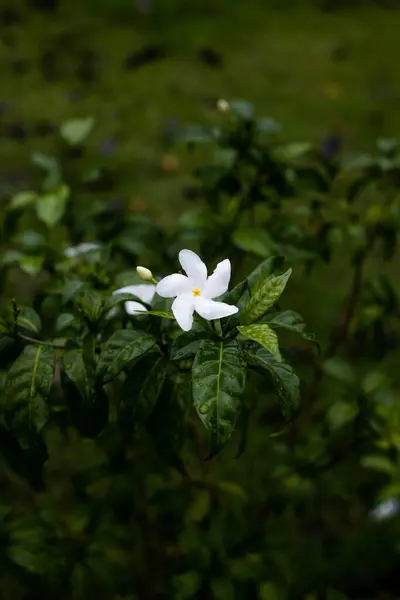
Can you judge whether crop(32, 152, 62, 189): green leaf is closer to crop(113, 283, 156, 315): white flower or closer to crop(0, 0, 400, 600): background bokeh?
crop(0, 0, 400, 600): background bokeh

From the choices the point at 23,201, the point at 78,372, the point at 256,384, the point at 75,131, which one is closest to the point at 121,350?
the point at 78,372

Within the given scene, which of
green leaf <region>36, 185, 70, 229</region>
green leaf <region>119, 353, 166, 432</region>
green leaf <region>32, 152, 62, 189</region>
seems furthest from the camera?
green leaf <region>32, 152, 62, 189</region>

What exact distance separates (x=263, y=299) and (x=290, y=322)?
0.06m

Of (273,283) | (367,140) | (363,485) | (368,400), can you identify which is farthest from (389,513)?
(367,140)

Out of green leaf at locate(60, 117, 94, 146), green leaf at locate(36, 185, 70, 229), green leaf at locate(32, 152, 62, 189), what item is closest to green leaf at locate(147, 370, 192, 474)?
green leaf at locate(36, 185, 70, 229)

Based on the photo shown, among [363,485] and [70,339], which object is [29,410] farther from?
[363,485]

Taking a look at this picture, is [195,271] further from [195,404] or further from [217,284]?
[195,404]

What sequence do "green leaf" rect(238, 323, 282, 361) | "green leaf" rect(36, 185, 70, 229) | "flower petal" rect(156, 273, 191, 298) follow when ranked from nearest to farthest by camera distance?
"green leaf" rect(238, 323, 282, 361) → "flower petal" rect(156, 273, 191, 298) → "green leaf" rect(36, 185, 70, 229)

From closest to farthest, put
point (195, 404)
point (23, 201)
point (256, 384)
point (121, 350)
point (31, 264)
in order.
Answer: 1. point (195, 404)
2. point (121, 350)
3. point (31, 264)
4. point (256, 384)
5. point (23, 201)

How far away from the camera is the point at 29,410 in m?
1.30

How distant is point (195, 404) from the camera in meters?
1.13

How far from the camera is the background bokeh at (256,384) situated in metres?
1.83

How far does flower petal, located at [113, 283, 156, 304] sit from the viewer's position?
4.58 feet

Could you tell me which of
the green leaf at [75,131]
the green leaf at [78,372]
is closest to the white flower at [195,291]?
the green leaf at [78,372]
